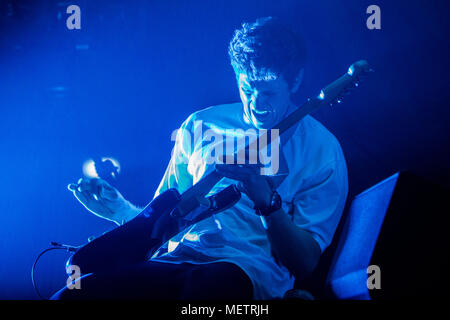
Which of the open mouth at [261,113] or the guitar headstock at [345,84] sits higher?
the guitar headstock at [345,84]

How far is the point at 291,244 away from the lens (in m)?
1.02

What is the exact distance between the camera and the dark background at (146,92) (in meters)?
1.35

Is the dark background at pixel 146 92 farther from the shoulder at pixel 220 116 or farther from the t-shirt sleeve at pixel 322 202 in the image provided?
the t-shirt sleeve at pixel 322 202

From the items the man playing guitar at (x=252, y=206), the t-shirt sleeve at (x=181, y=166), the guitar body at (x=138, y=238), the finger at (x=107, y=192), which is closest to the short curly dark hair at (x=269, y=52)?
the man playing guitar at (x=252, y=206)

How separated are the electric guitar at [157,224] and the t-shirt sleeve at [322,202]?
19cm

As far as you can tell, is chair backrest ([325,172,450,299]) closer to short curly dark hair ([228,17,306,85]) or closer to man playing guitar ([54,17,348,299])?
man playing guitar ([54,17,348,299])

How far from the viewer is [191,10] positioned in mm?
1636

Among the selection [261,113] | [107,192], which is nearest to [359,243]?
[261,113]

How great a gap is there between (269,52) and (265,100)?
144mm

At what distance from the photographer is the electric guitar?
1.09 metres

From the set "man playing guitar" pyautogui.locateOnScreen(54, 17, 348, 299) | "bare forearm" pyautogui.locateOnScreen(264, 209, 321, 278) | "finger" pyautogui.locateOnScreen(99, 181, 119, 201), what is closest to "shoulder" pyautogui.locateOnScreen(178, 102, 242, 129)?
Result: "man playing guitar" pyautogui.locateOnScreen(54, 17, 348, 299)

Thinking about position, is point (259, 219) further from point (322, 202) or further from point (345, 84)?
point (345, 84)
